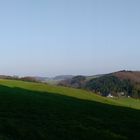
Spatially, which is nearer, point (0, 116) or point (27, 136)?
point (27, 136)

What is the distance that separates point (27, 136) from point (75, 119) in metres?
6.41

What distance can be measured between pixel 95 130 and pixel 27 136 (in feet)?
13.0

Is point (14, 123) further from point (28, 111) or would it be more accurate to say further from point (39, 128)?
point (28, 111)

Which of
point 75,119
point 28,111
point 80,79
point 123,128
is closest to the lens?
point 123,128

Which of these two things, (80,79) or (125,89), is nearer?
(125,89)

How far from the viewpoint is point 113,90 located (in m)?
123

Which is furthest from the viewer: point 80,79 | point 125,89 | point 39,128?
point 80,79

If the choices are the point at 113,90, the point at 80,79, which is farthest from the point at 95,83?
the point at 80,79

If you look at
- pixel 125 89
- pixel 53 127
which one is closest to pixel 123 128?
pixel 53 127

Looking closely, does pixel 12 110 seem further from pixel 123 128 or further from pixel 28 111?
pixel 123 128

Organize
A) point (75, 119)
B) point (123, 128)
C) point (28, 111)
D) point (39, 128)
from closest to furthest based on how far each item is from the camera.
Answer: point (39, 128) < point (123, 128) < point (75, 119) < point (28, 111)

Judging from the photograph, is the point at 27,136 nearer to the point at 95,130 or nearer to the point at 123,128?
the point at 95,130

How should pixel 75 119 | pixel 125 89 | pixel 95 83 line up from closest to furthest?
1. pixel 75 119
2. pixel 125 89
3. pixel 95 83

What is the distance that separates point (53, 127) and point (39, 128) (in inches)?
34.4
